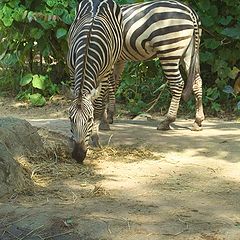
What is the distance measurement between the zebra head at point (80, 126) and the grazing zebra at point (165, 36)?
1.82 metres

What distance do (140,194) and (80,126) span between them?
109cm

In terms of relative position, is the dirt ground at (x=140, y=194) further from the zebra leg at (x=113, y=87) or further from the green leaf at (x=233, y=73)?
the green leaf at (x=233, y=73)

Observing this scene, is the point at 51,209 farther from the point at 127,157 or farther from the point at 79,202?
the point at 127,157

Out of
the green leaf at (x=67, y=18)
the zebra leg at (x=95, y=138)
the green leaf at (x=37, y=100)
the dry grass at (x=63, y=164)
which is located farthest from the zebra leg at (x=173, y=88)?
the green leaf at (x=37, y=100)

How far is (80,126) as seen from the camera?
17.7ft

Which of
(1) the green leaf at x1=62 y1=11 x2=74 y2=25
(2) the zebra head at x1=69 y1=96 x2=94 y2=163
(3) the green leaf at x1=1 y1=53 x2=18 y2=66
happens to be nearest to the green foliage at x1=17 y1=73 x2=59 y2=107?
(3) the green leaf at x1=1 y1=53 x2=18 y2=66

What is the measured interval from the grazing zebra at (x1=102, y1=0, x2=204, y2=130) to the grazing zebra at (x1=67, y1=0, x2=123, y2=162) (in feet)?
0.97

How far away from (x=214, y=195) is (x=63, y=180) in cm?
134

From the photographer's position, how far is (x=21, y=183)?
14.9 feet

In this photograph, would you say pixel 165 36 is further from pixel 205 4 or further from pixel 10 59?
pixel 10 59

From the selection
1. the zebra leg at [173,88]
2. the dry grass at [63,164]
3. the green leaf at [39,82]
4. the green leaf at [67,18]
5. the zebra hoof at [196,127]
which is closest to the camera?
the dry grass at [63,164]

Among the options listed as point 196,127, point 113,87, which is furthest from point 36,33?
point 196,127

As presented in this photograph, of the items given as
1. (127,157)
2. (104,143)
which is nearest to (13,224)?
(127,157)

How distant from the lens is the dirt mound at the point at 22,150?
4.47 m
